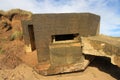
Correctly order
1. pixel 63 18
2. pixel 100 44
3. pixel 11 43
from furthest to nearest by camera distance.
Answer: pixel 11 43
pixel 63 18
pixel 100 44

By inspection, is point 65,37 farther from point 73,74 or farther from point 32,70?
point 32,70

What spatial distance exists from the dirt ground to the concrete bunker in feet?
0.77

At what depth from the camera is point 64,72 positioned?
5.85 metres

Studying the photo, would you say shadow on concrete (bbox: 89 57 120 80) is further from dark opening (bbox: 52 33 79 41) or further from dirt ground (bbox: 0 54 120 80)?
dark opening (bbox: 52 33 79 41)

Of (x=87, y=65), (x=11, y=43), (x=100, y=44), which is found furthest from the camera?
(x=11, y=43)

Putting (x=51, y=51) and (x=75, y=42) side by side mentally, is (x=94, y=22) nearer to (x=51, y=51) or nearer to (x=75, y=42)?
(x=75, y=42)

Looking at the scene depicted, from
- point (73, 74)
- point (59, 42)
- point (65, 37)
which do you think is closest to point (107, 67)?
point (73, 74)

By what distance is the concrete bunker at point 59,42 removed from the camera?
5.75 meters

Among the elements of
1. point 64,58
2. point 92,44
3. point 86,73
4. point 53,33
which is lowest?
point 86,73

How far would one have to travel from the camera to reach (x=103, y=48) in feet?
17.0

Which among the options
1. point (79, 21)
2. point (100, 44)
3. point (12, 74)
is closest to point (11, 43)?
point (12, 74)

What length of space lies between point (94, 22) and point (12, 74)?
429 centimetres

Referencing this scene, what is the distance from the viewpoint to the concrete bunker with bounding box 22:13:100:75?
5.75 m

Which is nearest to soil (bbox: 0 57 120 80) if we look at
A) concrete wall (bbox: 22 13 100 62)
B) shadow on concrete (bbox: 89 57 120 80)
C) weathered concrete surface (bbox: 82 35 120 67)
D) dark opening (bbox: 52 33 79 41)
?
shadow on concrete (bbox: 89 57 120 80)
